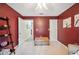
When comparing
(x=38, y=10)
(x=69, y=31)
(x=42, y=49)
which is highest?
(x=38, y=10)

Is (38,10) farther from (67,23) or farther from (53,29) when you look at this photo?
(67,23)

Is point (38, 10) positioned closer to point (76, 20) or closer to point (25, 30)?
point (25, 30)

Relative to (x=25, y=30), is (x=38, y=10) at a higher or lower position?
higher

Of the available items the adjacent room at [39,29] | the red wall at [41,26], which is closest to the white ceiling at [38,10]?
the adjacent room at [39,29]

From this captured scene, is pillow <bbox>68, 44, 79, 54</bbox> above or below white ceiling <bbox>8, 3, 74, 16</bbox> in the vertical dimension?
below

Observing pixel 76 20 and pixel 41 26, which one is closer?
pixel 76 20

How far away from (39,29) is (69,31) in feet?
1.75

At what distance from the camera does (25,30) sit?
208 cm

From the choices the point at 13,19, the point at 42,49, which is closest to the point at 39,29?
the point at 42,49

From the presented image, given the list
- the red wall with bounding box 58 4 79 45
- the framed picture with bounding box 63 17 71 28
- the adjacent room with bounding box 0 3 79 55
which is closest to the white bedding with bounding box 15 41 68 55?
the adjacent room with bounding box 0 3 79 55

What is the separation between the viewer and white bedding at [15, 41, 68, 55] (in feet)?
6.39

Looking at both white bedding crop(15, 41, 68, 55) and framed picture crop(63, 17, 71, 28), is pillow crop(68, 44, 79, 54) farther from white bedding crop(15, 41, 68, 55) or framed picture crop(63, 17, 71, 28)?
framed picture crop(63, 17, 71, 28)
